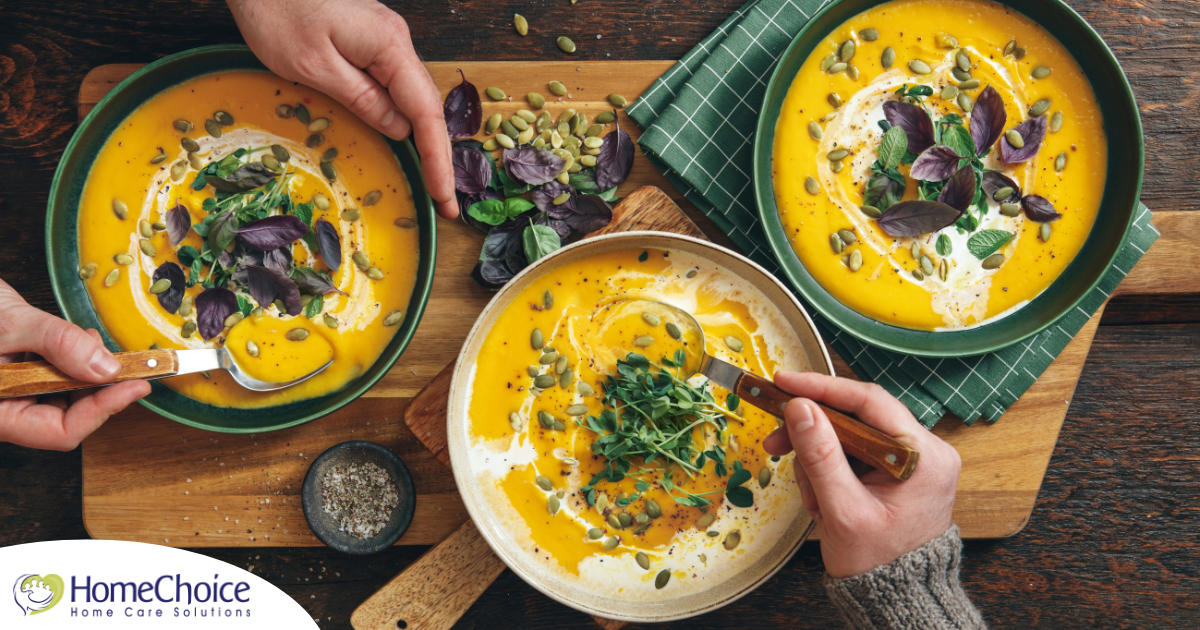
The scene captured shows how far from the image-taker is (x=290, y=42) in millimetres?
1563

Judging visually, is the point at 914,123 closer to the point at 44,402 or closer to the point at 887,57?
the point at 887,57

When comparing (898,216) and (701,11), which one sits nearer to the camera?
(898,216)

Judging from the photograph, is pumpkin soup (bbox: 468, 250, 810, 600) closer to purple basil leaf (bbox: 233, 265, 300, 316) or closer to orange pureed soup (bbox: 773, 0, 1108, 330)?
orange pureed soup (bbox: 773, 0, 1108, 330)

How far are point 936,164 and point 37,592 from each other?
2.77 meters

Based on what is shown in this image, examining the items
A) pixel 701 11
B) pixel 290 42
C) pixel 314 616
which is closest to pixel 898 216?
pixel 701 11

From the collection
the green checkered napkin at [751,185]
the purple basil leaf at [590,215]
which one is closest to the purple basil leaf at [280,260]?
the purple basil leaf at [590,215]

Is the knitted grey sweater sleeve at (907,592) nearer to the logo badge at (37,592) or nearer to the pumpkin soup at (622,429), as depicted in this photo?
the pumpkin soup at (622,429)

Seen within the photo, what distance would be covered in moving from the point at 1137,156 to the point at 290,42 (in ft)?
7.14

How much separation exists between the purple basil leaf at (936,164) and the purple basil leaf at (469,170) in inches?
44.2

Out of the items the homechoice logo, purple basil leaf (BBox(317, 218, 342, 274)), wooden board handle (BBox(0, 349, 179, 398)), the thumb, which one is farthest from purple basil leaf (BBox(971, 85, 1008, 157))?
the homechoice logo

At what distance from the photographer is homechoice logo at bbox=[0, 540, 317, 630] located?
5.98 ft

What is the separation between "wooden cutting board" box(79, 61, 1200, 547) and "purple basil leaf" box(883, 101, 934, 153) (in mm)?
541

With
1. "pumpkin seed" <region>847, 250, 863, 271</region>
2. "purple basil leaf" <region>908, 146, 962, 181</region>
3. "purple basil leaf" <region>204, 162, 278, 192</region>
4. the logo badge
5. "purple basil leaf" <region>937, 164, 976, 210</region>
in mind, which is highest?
"purple basil leaf" <region>908, 146, 962, 181</region>

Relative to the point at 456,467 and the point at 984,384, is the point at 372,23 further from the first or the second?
the point at 984,384
